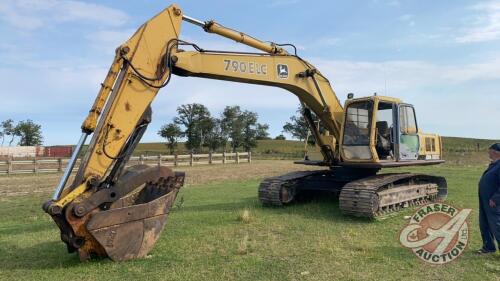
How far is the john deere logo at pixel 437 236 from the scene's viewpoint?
6617mm

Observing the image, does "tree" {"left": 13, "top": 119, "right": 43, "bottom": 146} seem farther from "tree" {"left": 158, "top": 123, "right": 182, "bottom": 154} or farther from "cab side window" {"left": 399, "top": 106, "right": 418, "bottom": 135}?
"cab side window" {"left": 399, "top": 106, "right": 418, "bottom": 135}

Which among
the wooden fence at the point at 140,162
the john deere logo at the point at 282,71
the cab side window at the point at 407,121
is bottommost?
the wooden fence at the point at 140,162

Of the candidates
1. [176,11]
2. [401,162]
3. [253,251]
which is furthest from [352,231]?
A: [176,11]

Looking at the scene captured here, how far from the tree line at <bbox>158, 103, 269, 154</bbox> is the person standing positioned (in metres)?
50.9

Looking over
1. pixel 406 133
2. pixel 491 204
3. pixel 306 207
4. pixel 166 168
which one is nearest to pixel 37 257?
pixel 166 168

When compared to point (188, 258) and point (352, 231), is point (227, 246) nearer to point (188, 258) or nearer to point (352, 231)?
point (188, 258)

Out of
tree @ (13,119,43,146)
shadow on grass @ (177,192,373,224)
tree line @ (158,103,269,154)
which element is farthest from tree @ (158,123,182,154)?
shadow on grass @ (177,192,373,224)

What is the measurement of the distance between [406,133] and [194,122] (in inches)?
1970

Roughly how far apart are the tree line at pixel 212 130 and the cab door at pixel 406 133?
1825 inches

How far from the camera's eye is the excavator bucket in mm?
5844

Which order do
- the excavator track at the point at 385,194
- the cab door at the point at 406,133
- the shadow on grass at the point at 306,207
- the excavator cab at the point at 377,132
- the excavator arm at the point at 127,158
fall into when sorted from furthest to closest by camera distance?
the cab door at the point at 406,133, the excavator cab at the point at 377,132, the shadow on grass at the point at 306,207, the excavator track at the point at 385,194, the excavator arm at the point at 127,158

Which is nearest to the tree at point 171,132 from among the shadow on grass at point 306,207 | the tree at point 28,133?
Result: the tree at point 28,133

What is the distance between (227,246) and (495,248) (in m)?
4.13

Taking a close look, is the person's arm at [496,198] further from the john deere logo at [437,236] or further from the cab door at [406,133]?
the cab door at [406,133]
